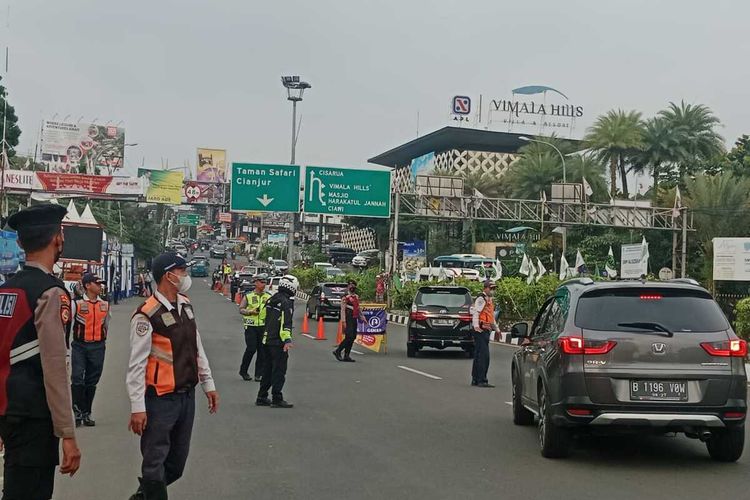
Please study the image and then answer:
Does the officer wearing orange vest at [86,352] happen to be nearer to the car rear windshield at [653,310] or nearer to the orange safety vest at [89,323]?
the orange safety vest at [89,323]

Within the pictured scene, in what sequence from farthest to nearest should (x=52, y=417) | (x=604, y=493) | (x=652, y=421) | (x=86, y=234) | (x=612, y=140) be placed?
(x=612, y=140), (x=86, y=234), (x=652, y=421), (x=604, y=493), (x=52, y=417)

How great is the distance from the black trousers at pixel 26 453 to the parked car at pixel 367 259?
262 ft

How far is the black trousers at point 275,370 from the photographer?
12.7m

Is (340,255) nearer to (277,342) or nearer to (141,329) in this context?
(277,342)

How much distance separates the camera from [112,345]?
80.7ft

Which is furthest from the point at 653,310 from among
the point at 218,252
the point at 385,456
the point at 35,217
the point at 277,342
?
the point at 218,252

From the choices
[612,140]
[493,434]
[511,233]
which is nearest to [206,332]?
[493,434]

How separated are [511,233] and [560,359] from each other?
235ft

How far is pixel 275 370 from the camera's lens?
42.0ft

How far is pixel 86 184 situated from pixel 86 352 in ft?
145

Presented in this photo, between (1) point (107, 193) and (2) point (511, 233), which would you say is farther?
(2) point (511, 233)

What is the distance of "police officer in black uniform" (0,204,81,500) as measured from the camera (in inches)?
173

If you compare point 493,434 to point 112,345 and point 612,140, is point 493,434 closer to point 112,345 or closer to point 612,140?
point 112,345

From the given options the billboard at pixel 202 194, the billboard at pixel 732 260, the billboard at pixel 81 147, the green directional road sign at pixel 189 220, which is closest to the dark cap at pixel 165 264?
the billboard at pixel 732 260
